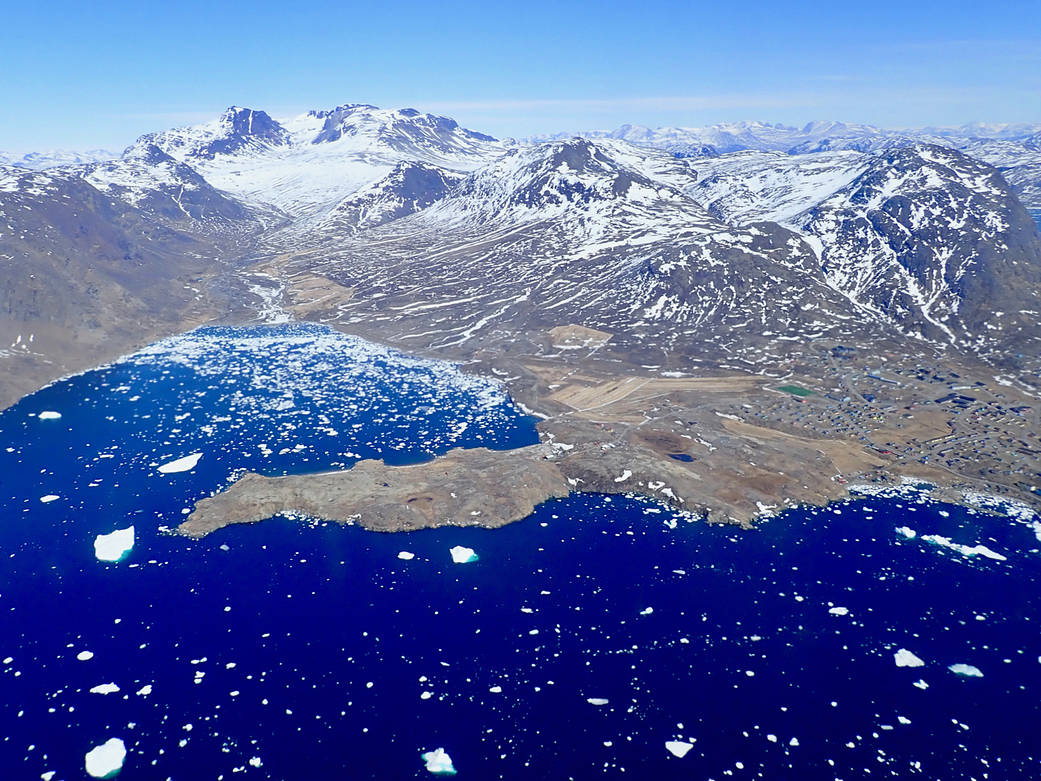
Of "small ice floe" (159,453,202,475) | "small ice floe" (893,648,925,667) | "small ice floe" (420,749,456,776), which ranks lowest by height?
"small ice floe" (893,648,925,667)

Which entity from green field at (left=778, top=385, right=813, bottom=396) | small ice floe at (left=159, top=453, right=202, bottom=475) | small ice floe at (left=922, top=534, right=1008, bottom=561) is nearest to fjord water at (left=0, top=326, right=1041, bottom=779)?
small ice floe at (left=922, top=534, right=1008, bottom=561)

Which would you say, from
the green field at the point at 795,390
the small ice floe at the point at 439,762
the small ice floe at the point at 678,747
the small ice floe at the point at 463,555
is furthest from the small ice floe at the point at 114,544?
the green field at the point at 795,390

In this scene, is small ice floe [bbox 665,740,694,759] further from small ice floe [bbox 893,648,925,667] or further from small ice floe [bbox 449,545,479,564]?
small ice floe [bbox 449,545,479,564]

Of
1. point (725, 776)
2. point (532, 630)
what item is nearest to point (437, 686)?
point (532, 630)

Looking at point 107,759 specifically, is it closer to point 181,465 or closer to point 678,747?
point 678,747

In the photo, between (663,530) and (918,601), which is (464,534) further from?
(918,601)
